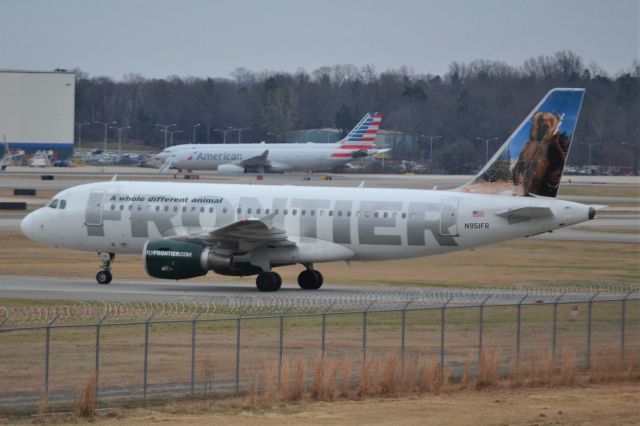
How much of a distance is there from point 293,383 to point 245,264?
58.1ft

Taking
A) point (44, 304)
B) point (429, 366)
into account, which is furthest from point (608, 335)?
point (44, 304)

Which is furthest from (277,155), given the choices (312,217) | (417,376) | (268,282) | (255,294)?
(417,376)

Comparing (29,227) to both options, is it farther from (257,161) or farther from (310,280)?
(257,161)

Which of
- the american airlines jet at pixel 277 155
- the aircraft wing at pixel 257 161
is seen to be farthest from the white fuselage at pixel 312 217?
the aircraft wing at pixel 257 161

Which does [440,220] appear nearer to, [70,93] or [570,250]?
[570,250]

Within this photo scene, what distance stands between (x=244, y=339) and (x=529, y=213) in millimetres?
14622

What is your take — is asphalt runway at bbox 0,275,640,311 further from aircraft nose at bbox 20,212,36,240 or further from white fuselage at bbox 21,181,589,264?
aircraft nose at bbox 20,212,36,240

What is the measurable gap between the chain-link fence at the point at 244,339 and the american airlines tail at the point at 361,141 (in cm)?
9511

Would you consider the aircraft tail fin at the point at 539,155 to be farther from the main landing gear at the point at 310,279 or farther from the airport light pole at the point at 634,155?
the airport light pole at the point at 634,155

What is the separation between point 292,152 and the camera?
449ft

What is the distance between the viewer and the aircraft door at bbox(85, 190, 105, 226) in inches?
1747

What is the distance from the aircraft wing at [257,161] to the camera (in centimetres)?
13619

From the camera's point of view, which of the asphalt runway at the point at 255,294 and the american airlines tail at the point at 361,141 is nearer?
the asphalt runway at the point at 255,294

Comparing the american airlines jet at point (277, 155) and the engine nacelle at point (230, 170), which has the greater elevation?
the american airlines jet at point (277, 155)
